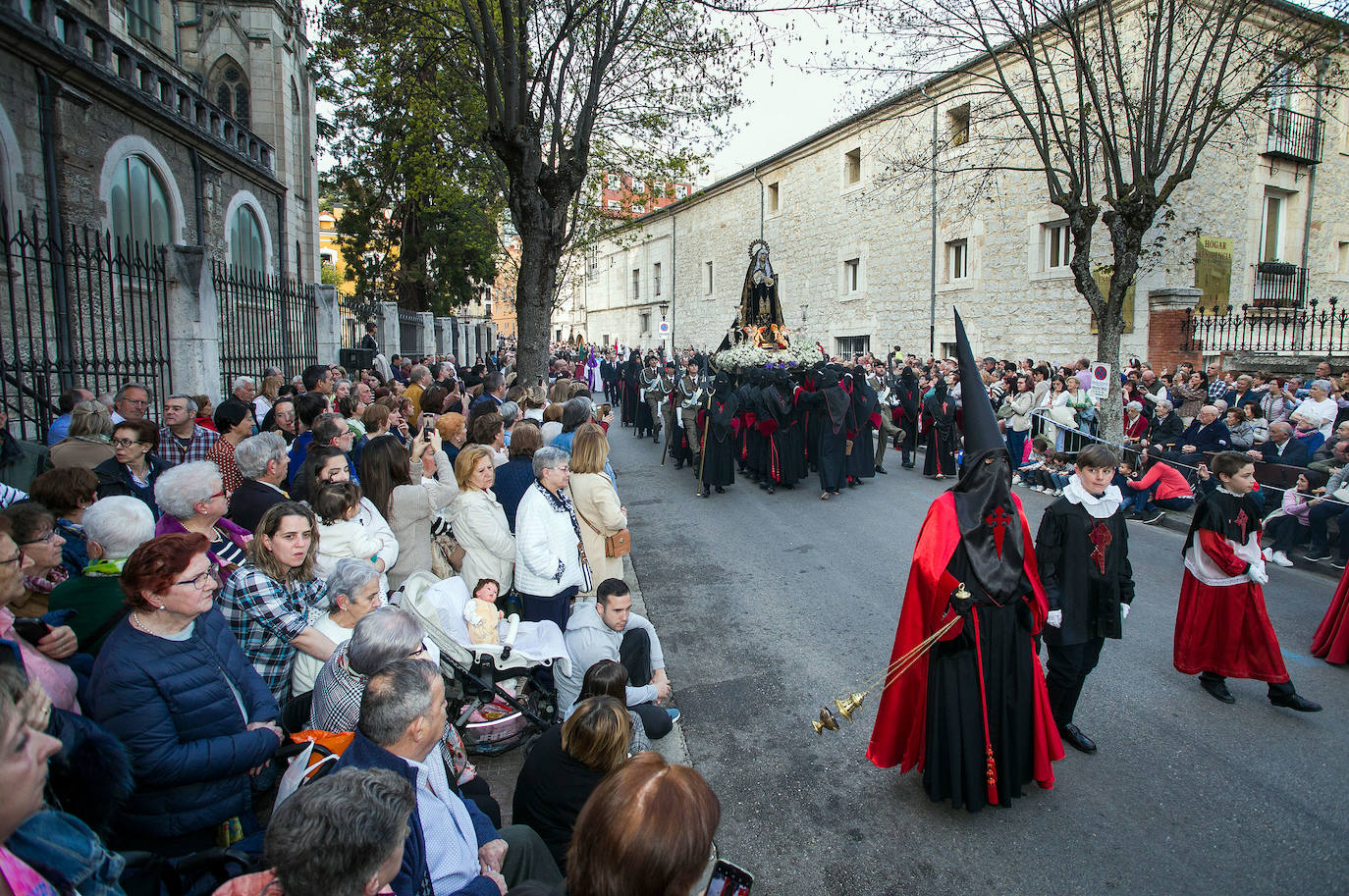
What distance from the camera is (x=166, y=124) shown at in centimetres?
1345

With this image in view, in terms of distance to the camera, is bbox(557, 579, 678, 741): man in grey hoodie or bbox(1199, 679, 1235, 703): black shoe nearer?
bbox(557, 579, 678, 741): man in grey hoodie

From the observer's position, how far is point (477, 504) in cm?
491

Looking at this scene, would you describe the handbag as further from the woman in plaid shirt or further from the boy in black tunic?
the boy in black tunic

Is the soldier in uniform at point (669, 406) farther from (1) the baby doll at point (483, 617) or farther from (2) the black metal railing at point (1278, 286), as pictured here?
(2) the black metal railing at point (1278, 286)

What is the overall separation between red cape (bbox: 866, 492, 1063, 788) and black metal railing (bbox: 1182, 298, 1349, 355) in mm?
14700

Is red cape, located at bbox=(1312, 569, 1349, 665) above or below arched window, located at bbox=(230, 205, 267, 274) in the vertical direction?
below

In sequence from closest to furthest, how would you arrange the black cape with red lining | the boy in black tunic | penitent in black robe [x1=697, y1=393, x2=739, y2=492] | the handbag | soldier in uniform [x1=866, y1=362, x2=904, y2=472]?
the boy in black tunic → the black cape with red lining → the handbag → penitent in black robe [x1=697, y1=393, x2=739, y2=492] → soldier in uniform [x1=866, y1=362, x2=904, y2=472]

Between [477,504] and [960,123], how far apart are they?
20.0 metres

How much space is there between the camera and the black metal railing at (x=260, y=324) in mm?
9562

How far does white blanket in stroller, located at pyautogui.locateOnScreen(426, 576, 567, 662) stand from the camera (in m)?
4.18

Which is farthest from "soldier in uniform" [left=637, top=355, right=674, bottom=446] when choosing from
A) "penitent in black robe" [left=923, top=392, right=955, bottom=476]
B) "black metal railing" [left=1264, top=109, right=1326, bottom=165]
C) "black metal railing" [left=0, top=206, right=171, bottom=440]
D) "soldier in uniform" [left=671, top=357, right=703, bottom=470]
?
"black metal railing" [left=1264, top=109, right=1326, bottom=165]

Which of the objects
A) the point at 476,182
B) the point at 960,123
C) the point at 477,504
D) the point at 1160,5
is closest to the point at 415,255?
the point at 476,182

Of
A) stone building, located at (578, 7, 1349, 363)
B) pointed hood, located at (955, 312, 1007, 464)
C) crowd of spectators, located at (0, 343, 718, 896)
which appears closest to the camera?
crowd of spectators, located at (0, 343, 718, 896)

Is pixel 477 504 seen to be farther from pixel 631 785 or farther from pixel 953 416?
pixel 953 416
